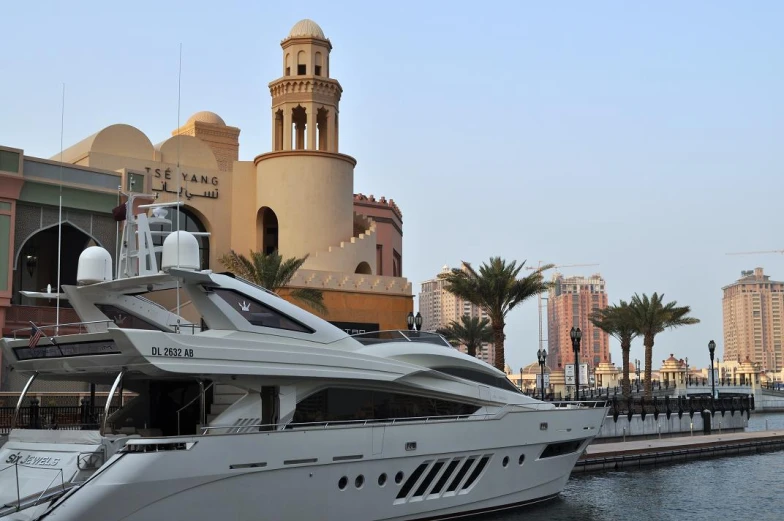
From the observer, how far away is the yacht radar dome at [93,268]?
15742mm

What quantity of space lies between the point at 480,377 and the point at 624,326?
35070 millimetres

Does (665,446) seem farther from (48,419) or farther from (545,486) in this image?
(48,419)

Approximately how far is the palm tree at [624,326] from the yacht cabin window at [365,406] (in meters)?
35.3

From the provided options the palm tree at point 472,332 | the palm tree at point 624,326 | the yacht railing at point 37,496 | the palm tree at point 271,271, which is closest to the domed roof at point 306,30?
the palm tree at point 271,271

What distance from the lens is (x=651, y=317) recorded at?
50.0 meters

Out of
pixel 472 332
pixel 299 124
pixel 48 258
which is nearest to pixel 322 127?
pixel 299 124

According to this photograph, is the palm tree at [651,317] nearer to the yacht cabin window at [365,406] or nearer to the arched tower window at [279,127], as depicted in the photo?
the arched tower window at [279,127]

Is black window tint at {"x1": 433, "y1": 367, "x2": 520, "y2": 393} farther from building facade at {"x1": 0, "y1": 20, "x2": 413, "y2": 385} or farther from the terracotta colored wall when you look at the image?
the terracotta colored wall

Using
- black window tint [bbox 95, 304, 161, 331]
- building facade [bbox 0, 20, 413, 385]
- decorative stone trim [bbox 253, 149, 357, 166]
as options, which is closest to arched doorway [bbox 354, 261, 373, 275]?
building facade [bbox 0, 20, 413, 385]

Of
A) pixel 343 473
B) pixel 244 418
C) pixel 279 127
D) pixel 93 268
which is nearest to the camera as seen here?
pixel 244 418

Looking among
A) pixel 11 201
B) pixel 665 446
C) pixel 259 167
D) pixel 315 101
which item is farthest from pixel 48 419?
pixel 315 101

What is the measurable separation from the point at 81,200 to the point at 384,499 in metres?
18.9

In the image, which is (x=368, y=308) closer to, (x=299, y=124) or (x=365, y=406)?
(x=299, y=124)

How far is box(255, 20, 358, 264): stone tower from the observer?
42688 mm
